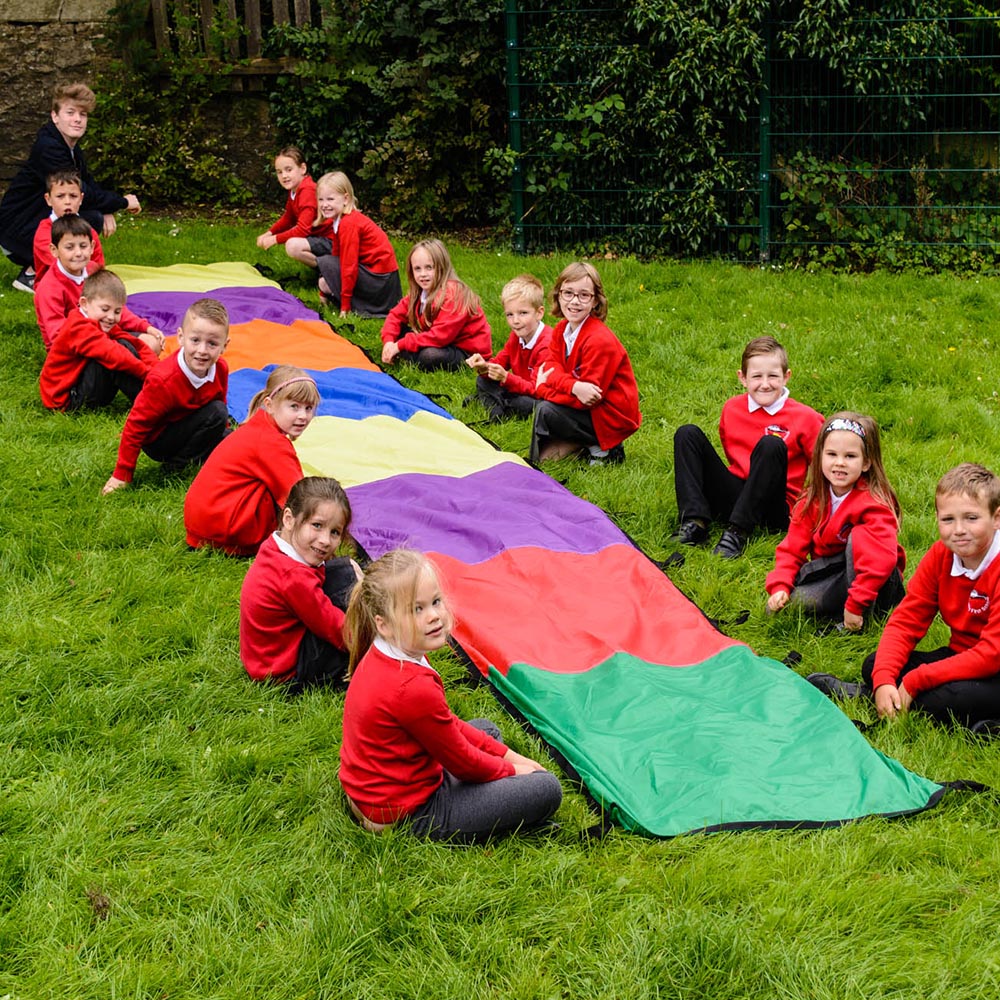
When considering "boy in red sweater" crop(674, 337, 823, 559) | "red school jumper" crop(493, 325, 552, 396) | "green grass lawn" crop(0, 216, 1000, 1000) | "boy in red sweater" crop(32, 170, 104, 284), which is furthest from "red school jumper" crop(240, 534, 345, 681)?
"boy in red sweater" crop(32, 170, 104, 284)

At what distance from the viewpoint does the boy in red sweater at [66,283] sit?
7500 mm

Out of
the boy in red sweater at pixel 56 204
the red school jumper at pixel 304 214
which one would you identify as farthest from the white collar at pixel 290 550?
the red school jumper at pixel 304 214

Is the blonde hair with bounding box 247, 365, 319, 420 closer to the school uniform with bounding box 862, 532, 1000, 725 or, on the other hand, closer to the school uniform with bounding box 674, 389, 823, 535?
the school uniform with bounding box 674, 389, 823, 535

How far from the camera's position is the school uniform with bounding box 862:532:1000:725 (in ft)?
13.9

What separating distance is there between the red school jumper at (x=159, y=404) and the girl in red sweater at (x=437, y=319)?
2.20 m

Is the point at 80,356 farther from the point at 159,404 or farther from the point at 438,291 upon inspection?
the point at 438,291

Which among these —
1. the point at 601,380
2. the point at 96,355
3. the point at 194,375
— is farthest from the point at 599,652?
the point at 96,355

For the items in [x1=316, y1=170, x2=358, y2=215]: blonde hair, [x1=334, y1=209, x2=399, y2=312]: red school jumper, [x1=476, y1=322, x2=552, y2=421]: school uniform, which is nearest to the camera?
[x1=476, y1=322, x2=552, y2=421]: school uniform

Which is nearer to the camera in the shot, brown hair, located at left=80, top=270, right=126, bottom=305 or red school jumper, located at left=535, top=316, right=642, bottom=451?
red school jumper, located at left=535, top=316, right=642, bottom=451

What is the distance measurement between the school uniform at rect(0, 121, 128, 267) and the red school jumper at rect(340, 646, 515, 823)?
714 cm

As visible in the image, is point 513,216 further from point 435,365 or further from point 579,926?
point 579,926

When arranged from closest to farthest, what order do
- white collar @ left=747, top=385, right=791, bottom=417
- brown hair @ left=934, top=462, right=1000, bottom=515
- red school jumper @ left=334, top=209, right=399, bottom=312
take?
brown hair @ left=934, top=462, right=1000, bottom=515, white collar @ left=747, top=385, right=791, bottom=417, red school jumper @ left=334, top=209, right=399, bottom=312

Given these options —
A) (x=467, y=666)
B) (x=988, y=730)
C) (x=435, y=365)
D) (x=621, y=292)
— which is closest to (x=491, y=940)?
(x=467, y=666)

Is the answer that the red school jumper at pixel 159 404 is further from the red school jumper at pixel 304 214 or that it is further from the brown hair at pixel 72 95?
the red school jumper at pixel 304 214
